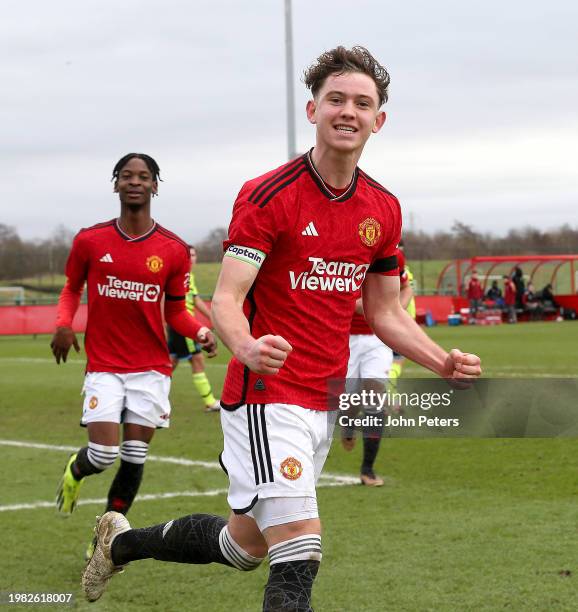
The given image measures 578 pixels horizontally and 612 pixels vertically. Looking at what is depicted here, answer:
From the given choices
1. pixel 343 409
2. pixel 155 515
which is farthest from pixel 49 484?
pixel 343 409

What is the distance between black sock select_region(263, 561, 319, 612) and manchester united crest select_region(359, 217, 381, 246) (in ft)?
4.44

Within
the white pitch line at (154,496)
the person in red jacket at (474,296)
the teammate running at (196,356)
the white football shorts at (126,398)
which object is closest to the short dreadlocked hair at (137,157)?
the white football shorts at (126,398)

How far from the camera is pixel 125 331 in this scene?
7.40m

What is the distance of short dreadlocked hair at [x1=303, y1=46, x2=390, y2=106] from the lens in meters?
4.71

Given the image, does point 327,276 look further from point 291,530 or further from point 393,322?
Result: point 291,530

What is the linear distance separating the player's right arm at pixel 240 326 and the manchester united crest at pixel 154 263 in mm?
2977

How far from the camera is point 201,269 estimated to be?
44906 millimetres

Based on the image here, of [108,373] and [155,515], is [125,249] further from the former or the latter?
[155,515]

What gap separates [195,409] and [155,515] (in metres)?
7.57

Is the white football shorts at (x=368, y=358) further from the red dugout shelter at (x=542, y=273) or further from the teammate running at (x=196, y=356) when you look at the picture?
the red dugout shelter at (x=542, y=273)

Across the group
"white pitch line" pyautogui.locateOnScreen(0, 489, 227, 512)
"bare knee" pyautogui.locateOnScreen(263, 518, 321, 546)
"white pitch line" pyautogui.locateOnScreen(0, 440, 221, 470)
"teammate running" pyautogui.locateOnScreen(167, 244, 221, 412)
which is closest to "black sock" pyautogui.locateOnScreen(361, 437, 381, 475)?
"white pitch line" pyautogui.locateOnScreen(0, 489, 227, 512)

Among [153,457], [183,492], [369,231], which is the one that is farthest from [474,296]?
[369,231]

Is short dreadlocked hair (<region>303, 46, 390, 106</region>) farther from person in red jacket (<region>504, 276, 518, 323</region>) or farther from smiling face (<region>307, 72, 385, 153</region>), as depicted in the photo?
person in red jacket (<region>504, 276, 518, 323</region>)

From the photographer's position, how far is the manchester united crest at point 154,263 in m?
7.46
